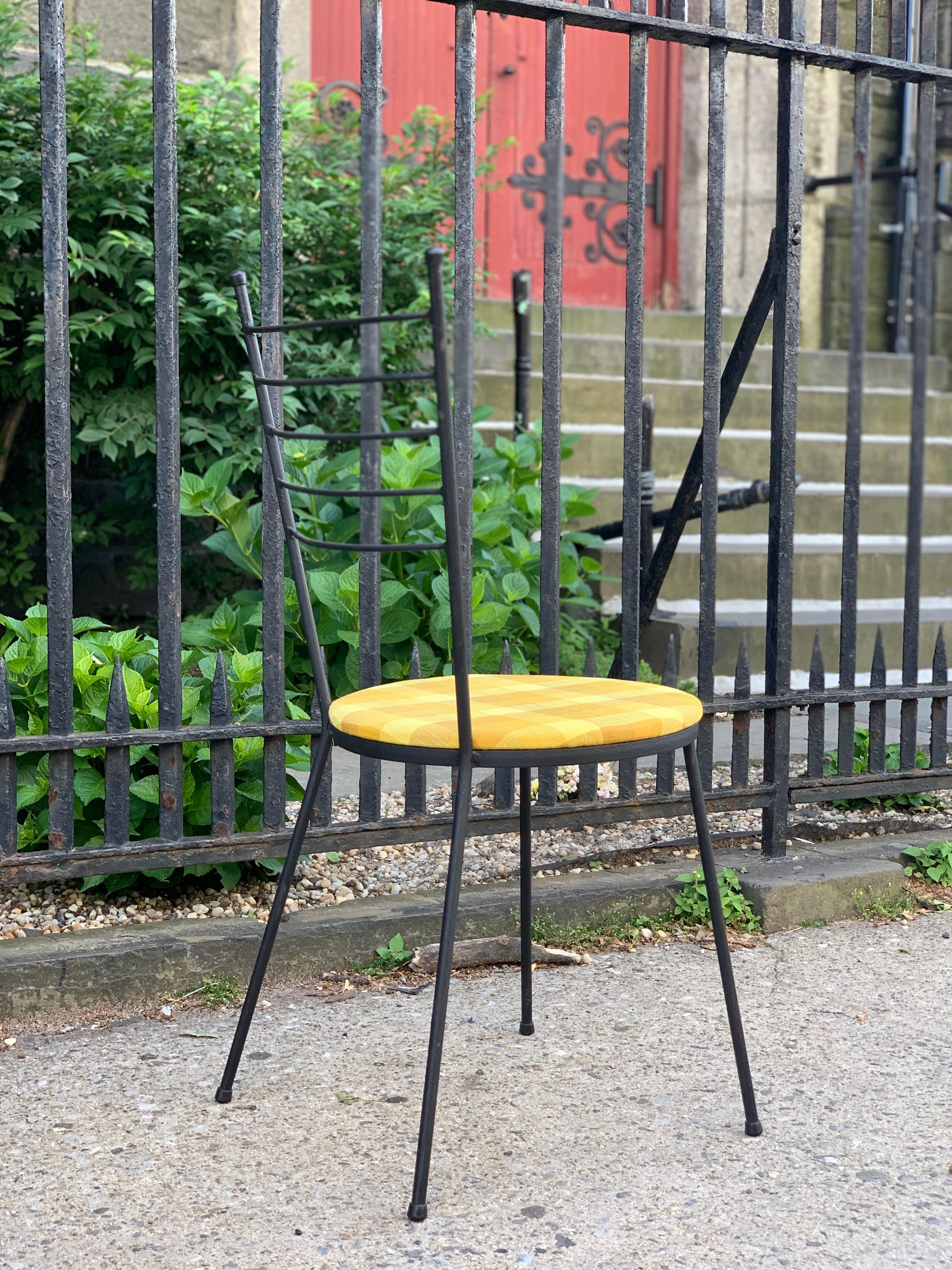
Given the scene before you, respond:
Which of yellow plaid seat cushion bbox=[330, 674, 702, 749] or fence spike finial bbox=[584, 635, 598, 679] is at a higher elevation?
yellow plaid seat cushion bbox=[330, 674, 702, 749]

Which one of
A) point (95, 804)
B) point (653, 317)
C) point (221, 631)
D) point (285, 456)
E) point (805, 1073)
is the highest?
point (653, 317)

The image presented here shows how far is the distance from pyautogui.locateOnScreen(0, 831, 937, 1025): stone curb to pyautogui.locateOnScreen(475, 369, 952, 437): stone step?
10.3 feet

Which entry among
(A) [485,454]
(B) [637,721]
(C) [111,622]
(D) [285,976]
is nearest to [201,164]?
(A) [485,454]

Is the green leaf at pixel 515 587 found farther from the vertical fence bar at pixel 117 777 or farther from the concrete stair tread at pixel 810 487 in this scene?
the concrete stair tread at pixel 810 487

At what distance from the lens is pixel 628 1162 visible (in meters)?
1.93

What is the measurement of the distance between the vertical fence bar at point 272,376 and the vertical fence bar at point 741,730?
3.43ft

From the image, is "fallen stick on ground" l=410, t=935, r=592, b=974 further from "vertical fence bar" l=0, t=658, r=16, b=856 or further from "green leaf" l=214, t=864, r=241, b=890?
"vertical fence bar" l=0, t=658, r=16, b=856

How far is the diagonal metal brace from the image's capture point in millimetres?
3096

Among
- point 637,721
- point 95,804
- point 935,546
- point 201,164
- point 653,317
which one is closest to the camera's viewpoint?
point 637,721

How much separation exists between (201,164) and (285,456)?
4.92 ft

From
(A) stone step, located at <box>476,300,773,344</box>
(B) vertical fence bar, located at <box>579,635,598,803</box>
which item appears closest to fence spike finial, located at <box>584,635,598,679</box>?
(B) vertical fence bar, located at <box>579,635,598,803</box>

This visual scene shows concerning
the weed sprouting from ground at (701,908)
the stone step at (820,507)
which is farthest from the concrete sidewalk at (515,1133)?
the stone step at (820,507)

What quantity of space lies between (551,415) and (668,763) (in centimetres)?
78

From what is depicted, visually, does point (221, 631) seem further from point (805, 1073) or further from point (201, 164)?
point (201, 164)
